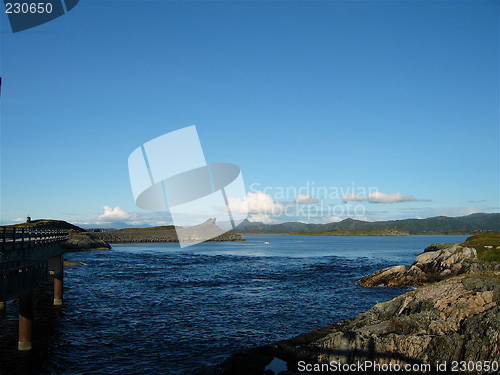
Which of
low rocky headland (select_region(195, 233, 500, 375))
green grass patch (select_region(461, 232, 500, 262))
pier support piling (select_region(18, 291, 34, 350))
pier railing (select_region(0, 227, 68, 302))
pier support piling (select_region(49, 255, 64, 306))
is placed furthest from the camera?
green grass patch (select_region(461, 232, 500, 262))

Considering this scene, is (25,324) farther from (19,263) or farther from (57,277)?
(57,277)

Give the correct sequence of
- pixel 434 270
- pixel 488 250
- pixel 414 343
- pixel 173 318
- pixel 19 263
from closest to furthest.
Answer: pixel 414 343, pixel 19 263, pixel 173 318, pixel 434 270, pixel 488 250

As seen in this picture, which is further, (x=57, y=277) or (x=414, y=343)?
(x=57, y=277)

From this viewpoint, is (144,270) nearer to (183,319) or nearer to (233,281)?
(233,281)

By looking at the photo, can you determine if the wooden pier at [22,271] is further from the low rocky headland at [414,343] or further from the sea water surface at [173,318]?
the low rocky headland at [414,343]

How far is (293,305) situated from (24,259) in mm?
23335

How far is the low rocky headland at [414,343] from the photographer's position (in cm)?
1667

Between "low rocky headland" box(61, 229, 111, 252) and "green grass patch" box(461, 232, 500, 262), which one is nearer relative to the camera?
"green grass patch" box(461, 232, 500, 262)

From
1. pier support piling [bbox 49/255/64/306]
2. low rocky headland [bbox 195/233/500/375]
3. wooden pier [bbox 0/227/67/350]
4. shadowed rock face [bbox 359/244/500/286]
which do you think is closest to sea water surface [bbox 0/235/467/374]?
pier support piling [bbox 49/255/64/306]

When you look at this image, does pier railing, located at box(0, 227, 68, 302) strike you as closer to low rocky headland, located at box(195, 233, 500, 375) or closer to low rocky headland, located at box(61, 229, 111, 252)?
low rocky headland, located at box(195, 233, 500, 375)

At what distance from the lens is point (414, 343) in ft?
58.3

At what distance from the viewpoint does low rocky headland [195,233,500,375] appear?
54.7ft

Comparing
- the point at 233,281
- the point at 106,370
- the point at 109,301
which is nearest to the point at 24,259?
the point at 106,370

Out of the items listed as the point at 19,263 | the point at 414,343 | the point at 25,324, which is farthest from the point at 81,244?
the point at 414,343
